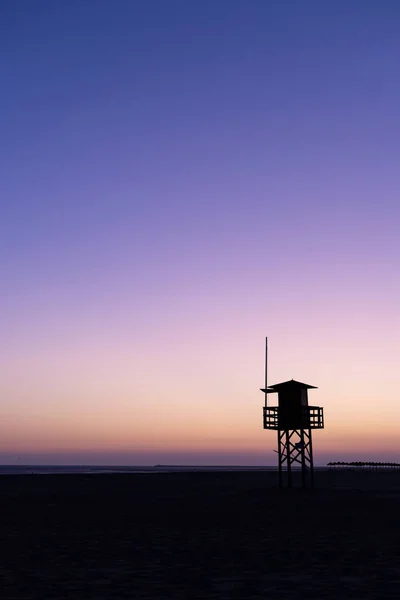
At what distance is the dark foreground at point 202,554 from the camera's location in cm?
1357

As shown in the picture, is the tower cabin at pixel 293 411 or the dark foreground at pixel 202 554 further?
the tower cabin at pixel 293 411

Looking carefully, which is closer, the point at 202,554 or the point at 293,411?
the point at 202,554

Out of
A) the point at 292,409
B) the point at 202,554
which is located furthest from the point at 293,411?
the point at 202,554

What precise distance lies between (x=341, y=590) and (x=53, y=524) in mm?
16363

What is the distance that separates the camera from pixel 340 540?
821 inches

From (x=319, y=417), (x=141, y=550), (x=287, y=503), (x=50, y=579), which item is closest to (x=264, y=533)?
(x=141, y=550)

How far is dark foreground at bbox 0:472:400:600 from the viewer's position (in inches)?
534

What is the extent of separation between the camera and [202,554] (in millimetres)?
18312

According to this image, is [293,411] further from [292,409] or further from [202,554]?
[202,554]

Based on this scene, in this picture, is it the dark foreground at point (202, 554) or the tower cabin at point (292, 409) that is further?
the tower cabin at point (292, 409)

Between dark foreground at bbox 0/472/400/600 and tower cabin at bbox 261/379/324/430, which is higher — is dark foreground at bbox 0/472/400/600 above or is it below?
below

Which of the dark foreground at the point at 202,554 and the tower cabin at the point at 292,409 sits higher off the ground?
the tower cabin at the point at 292,409

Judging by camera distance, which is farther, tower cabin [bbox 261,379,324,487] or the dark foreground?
tower cabin [bbox 261,379,324,487]

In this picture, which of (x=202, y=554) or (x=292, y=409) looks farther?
(x=292, y=409)
